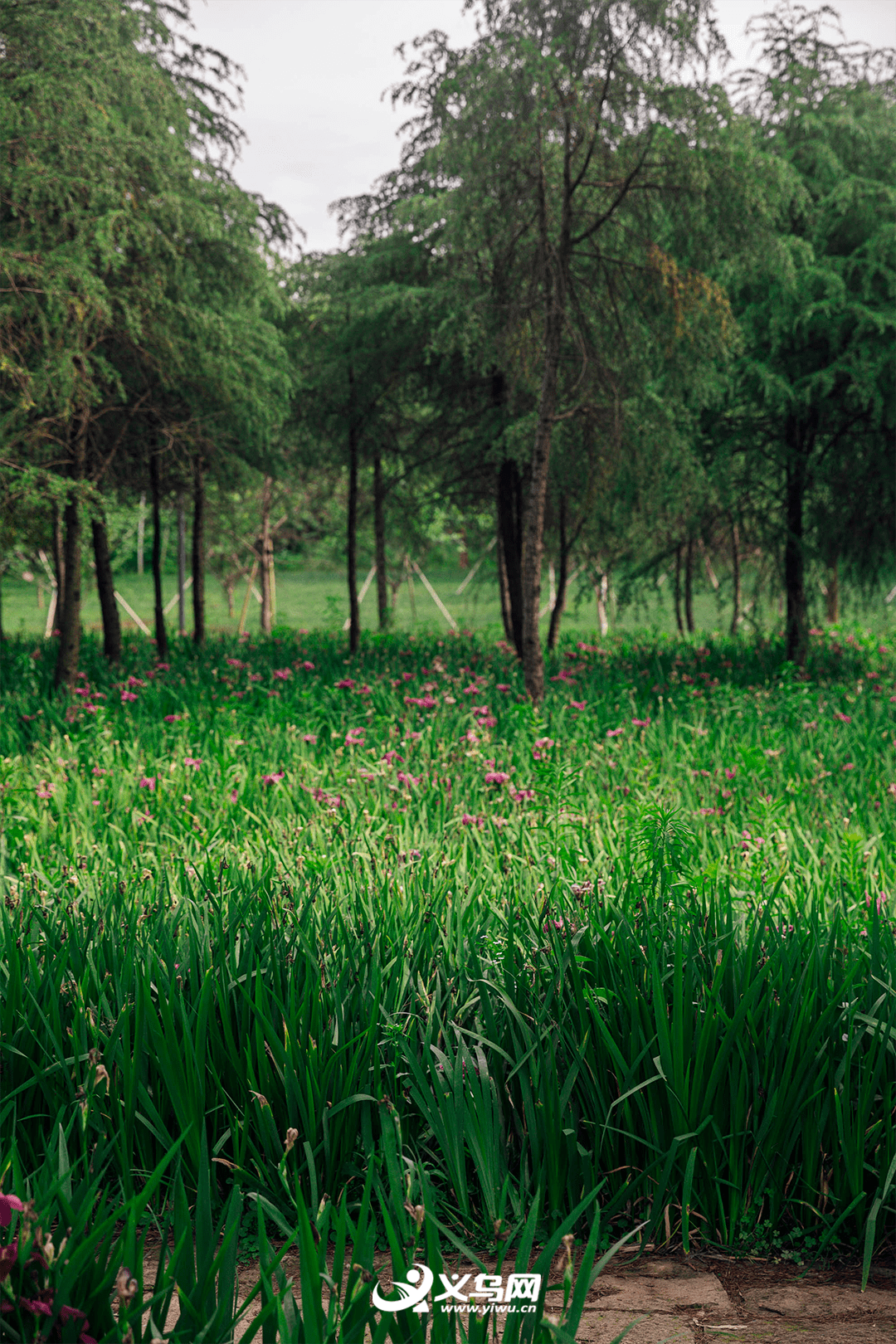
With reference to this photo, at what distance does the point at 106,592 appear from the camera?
12664mm

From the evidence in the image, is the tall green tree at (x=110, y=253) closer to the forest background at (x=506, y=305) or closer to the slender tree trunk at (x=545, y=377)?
the forest background at (x=506, y=305)

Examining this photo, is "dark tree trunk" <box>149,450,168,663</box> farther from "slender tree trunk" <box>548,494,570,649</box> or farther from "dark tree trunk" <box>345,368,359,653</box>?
"slender tree trunk" <box>548,494,570,649</box>

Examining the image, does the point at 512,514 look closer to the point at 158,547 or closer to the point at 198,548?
the point at 198,548

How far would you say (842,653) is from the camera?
14227 millimetres

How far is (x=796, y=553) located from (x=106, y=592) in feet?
32.2

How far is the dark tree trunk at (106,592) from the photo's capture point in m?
12.2

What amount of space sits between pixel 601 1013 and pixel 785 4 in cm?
1390

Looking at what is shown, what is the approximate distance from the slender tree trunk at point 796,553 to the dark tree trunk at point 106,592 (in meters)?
9.41

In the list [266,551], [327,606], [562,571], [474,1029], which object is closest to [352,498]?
[562,571]

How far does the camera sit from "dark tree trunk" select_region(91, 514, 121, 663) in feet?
39.9

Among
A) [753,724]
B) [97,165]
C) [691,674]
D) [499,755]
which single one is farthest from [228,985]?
[691,674]

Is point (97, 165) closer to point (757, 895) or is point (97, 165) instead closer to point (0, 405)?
point (0, 405)

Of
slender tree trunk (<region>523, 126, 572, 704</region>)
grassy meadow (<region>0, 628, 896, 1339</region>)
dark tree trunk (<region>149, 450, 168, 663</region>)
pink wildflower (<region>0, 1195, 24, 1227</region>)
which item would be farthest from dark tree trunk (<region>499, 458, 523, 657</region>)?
pink wildflower (<region>0, 1195, 24, 1227</region>)

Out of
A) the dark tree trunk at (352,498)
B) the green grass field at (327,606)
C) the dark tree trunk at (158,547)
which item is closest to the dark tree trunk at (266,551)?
the green grass field at (327,606)
